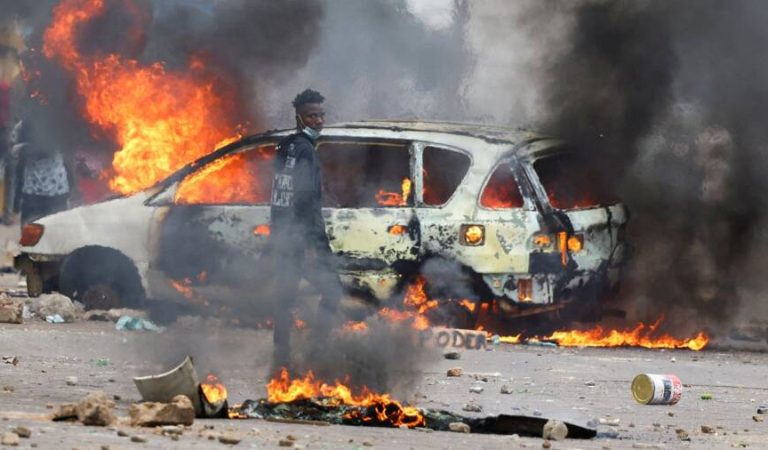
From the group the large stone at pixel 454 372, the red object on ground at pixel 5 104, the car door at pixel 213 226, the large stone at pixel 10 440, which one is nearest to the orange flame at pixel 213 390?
the large stone at pixel 10 440

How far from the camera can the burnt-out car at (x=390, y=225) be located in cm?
1240

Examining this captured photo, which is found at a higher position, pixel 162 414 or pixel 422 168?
pixel 422 168

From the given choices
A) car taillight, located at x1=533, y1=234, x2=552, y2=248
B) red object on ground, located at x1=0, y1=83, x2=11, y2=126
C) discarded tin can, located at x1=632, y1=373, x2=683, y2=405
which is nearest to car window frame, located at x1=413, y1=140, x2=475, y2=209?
car taillight, located at x1=533, y1=234, x2=552, y2=248

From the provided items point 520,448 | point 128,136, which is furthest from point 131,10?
point 520,448

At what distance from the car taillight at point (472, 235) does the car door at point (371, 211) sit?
367mm

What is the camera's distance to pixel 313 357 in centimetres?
833

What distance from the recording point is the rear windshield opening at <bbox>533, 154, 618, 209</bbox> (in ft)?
41.8

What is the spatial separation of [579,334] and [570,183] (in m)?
1.24

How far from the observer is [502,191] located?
41.5 ft

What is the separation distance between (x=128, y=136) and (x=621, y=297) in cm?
481

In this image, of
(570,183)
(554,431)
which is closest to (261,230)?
(570,183)

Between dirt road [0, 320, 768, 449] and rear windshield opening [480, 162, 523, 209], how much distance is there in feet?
3.72

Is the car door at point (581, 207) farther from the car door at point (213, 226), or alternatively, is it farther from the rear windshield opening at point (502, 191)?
the car door at point (213, 226)

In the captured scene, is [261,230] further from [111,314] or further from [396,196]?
[111,314]
